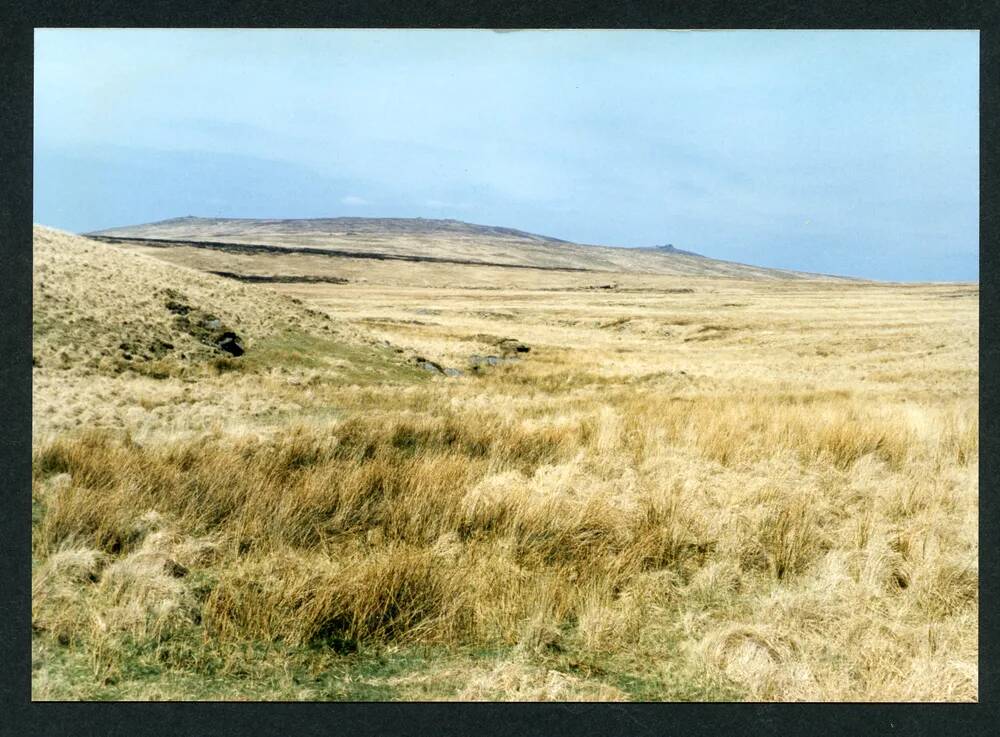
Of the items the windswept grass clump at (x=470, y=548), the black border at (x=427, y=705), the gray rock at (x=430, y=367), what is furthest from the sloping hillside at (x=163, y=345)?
the black border at (x=427, y=705)

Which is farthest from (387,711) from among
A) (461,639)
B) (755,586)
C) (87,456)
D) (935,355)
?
(935,355)

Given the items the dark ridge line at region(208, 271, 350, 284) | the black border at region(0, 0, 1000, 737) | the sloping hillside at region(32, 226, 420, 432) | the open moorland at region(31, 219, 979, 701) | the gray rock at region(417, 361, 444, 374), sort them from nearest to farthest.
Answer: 1. the black border at region(0, 0, 1000, 737)
2. the open moorland at region(31, 219, 979, 701)
3. the sloping hillside at region(32, 226, 420, 432)
4. the gray rock at region(417, 361, 444, 374)
5. the dark ridge line at region(208, 271, 350, 284)

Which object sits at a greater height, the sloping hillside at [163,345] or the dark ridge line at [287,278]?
the dark ridge line at [287,278]

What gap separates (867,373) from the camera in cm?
2303

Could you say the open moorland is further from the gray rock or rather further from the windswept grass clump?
the gray rock

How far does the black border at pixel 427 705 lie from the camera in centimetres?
349

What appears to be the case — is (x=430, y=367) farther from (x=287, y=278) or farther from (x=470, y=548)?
(x=287, y=278)

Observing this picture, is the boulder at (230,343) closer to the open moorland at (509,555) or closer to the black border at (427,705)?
the open moorland at (509,555)

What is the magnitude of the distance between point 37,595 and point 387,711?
2.42 meters

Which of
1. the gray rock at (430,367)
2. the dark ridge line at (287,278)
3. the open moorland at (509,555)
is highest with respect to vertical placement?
the dark ridge line at (287,278)

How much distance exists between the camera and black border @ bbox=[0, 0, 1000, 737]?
3.49m

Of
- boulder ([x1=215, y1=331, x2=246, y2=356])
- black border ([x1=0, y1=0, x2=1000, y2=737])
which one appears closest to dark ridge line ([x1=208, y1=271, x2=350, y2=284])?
boulder ([x1=215, y1=331, x2=246, y2=356])

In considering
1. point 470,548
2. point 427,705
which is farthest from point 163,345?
point 427,705

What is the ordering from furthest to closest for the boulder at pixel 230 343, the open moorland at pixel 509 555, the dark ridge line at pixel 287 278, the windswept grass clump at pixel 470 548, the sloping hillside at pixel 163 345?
the dark ridge line at pixel 287 278 < the boulder at pixel 230 343 < the sloping hillside at pixel 163 345 < the windswept grass clump at pixel 470 548 < the open moorland at pixel 509 555
